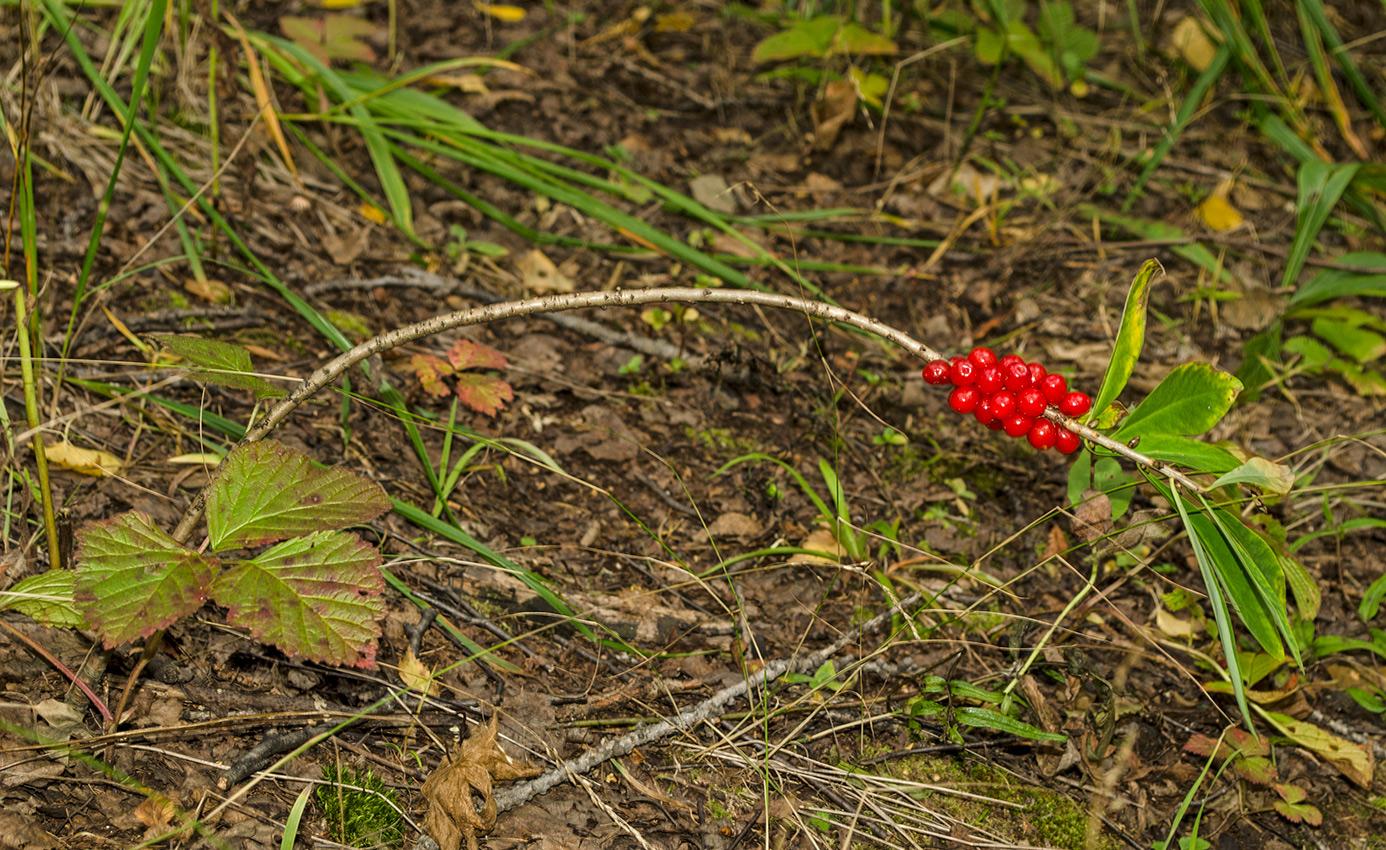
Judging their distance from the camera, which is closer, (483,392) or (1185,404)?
(1185,404)

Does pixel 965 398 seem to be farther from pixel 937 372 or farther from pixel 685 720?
pixel 685 720

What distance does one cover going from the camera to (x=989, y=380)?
150 centimetres

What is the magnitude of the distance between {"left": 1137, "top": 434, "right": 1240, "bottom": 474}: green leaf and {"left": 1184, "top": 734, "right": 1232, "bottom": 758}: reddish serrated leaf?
79 centimetres

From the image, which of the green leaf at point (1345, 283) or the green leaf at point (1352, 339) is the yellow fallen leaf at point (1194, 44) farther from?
the green leaf at point (1352, 339)

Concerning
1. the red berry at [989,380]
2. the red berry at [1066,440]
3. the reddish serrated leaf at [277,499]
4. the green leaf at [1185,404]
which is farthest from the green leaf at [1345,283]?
the reddish serrated leaf at [277,499]

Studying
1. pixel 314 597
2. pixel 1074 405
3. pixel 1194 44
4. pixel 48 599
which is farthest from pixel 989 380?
pixel 1194 44

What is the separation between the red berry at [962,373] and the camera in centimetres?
151

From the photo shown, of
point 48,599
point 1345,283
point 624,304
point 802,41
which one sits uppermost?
point 802,41

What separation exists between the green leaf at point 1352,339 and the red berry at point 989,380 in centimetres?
218

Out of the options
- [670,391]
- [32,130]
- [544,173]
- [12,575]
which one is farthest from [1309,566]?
[32,130]

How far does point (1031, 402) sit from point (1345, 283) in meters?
2.22

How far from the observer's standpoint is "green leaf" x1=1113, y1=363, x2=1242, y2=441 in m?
1.46

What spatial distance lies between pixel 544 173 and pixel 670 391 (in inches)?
38.8

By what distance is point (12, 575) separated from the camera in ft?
5.29
